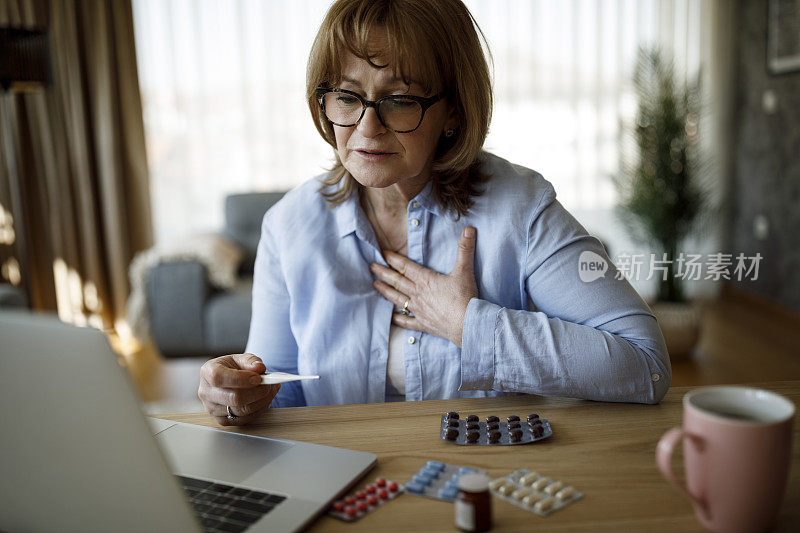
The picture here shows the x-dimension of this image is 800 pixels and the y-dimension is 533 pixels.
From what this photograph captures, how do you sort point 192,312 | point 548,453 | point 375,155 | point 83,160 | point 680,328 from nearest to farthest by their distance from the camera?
point 548,453 < point 375,155 < point 192,312 < point 680,328 < point 83,160

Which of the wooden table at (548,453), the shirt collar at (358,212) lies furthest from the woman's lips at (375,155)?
the wooden table at (548,453)

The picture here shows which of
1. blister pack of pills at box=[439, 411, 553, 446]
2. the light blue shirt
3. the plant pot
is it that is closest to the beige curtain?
the plant pot

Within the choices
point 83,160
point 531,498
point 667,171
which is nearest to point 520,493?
point 531,498

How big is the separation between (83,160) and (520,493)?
13.0 feet

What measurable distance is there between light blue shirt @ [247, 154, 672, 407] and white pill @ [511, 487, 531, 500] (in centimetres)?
28

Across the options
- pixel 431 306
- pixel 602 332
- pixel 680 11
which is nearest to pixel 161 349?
pixel 431 306

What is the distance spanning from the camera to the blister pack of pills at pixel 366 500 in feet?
2.22

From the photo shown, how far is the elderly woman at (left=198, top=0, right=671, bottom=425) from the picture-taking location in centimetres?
98

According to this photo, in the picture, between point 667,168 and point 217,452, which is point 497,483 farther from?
point 667,168

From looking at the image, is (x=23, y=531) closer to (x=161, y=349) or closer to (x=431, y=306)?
(x=431, y=306)

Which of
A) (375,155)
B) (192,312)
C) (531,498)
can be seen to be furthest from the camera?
(192,312)

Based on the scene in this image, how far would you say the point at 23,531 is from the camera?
2.13ft

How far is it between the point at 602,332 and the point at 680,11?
403 centimetres

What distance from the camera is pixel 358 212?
3.99ft
